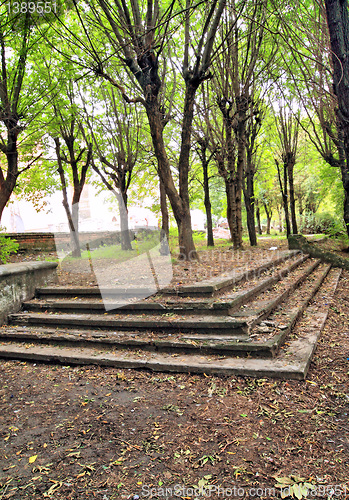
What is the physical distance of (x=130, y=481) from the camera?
1.99 metres

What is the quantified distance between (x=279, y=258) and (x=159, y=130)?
4184 millimetres

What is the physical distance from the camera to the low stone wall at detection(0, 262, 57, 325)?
206 inches

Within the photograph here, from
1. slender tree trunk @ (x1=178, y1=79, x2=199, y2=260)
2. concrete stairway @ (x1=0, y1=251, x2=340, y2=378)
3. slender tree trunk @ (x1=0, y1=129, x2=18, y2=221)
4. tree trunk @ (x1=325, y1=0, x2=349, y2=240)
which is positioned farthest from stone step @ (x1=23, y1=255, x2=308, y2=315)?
slender tree trunk @ (x1=0, y1=129, x2=18, y2=221)

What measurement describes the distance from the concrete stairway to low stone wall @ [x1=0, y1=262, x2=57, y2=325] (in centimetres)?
18

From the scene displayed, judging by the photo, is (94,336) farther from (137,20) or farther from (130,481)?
(137,20)

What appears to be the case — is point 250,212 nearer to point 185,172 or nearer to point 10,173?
point 185,172

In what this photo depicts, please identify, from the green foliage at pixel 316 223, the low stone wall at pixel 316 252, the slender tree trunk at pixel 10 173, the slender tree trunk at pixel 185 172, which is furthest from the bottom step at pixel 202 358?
the green foliage at pixel 316 223

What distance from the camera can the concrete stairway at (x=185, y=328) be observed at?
3404mm

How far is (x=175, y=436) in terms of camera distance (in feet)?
7.86

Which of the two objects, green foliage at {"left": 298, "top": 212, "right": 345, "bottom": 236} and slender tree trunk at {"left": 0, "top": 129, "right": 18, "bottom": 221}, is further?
green foliage at {"left": 298, "top": 212, "right": 345, "bottom": 236}

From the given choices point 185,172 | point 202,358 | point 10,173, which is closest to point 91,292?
point 202,358

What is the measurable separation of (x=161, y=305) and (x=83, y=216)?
9.22 metres

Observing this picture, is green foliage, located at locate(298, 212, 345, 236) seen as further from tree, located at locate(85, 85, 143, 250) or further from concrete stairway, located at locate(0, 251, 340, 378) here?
concrete stairway, located at locate(0, 251, 340, 378)

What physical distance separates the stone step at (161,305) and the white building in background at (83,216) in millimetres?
4492
